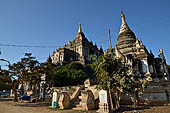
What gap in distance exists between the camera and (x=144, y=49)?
94.2 feet

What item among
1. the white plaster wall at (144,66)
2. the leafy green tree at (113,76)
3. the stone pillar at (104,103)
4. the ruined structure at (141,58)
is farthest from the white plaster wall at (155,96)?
the white plaster wall at (144,66)

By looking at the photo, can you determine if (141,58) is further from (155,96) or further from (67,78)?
(67,78)

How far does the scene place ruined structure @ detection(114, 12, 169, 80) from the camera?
2612 centimetres

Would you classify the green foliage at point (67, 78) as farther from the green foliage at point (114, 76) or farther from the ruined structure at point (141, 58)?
the green foliage at point (114, 76)

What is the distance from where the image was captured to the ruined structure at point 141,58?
26122mm

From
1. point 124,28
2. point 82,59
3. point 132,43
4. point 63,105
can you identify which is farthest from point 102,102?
point 82,59

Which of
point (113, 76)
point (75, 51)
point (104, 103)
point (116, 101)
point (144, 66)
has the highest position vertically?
point (75, 51)

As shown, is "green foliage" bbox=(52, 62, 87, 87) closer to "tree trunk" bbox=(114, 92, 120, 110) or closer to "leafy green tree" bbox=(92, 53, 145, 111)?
"tree trunk" bbox=(114, 92, 120, 110)

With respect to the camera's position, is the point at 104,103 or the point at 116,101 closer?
the point at 104,103

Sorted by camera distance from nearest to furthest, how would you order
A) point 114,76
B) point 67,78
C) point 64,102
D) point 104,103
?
1. point 104,103
2. point 114,76
3. point 64,102
4. point 67,78

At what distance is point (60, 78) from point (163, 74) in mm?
26828

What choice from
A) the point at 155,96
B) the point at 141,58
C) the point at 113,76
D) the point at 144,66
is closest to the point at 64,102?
the point at 113,76

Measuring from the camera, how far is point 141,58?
27156 millimetres

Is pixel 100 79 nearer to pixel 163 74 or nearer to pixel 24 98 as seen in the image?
pixel 24 98
